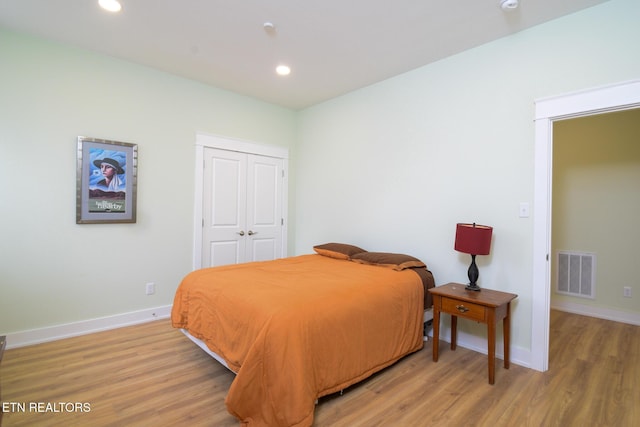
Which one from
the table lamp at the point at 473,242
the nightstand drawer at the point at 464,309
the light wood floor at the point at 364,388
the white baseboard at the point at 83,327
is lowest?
the light wood floor at the point at 364,388

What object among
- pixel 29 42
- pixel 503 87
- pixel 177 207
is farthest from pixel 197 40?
pixel 503 87

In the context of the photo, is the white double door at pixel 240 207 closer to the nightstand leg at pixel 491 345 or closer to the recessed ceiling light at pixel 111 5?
the recessed ceiling light at pixel 111 5

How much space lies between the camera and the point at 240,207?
4242mm

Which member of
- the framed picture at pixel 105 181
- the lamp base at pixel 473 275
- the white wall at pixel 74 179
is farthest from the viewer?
the framed picture at pixel 105 181

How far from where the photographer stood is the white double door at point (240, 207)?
3965 mm

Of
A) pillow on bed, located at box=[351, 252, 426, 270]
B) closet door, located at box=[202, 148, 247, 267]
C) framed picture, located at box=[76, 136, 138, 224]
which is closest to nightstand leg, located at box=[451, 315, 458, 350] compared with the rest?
pillow on bed, located at box=[351, 252, 426, 270]

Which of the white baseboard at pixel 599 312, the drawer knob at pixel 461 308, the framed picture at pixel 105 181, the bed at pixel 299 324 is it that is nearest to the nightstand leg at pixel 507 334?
the drawer knob at pixel 461 308

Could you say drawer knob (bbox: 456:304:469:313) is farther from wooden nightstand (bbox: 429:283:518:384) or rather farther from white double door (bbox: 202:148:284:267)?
white double door (bbox: 202:148:284:267)

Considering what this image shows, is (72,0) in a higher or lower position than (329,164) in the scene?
higher

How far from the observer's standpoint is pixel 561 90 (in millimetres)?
2451

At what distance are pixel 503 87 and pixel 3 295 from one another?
4724 millimetres

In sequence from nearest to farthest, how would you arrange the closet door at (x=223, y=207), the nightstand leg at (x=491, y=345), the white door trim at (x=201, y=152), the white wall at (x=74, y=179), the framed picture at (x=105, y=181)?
the nightstand leg at (x=491, y=345) → the white wall at (x=74, y=179) → the framed picture at (x=105, y=181) → the white door trim at (x=201, y=152) → the closet door at (x=223, y=207)

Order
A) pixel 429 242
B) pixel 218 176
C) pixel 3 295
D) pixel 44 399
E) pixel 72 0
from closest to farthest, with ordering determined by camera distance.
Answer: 1. pixel 44 399
2. pixel 72 0
3. pixel 3 295
4. pixel 429 242
5. pixel 218 176

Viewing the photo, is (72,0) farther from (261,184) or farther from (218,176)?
(261,184)
